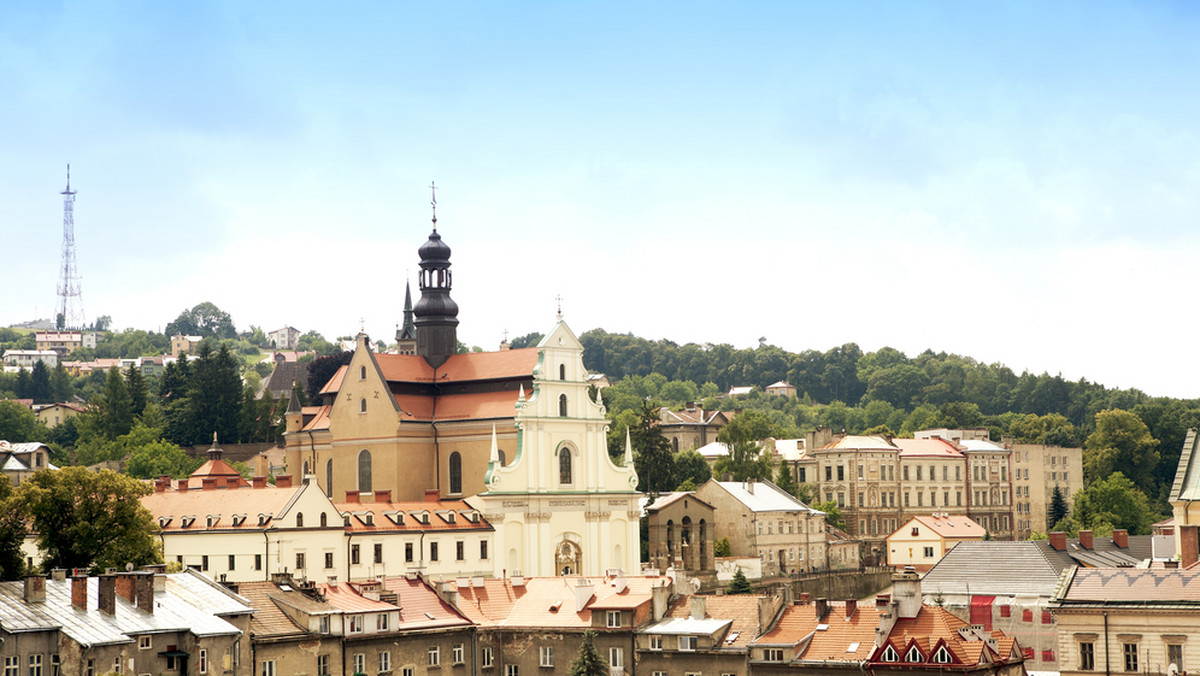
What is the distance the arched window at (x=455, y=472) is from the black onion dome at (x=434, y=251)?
14856 mm

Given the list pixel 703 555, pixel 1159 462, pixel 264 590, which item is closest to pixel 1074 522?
pixel 1159 462

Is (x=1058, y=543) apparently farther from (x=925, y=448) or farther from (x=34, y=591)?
(x=925, y=448)

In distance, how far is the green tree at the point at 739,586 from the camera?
316 ft

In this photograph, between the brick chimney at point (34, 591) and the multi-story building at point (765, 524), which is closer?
the brick chimney at point (34, 591)

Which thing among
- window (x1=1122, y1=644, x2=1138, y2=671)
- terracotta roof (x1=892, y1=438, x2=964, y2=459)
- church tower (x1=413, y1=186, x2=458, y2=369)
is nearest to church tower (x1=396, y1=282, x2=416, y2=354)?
church tower (x1=413, y1=186, x2=458, y2=369)

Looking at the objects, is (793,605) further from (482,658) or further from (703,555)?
(703,555)

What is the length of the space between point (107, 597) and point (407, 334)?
259ft

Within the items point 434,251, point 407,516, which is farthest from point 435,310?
point 407,516

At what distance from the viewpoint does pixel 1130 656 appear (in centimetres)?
5172

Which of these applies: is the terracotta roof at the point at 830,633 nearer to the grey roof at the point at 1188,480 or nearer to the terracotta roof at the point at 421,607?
the terracotta roof at the point at 421,607

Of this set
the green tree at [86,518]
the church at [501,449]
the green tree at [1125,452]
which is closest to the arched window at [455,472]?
the church at [501,449]

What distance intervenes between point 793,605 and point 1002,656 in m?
7.58

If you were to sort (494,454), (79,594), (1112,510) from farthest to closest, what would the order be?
(1112,510) → (494,454) → (79,594)

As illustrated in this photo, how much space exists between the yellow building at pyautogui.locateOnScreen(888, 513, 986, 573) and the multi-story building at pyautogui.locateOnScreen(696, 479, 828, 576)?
5.59 meters
